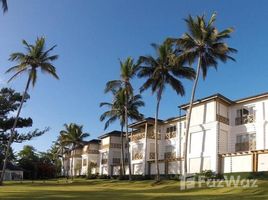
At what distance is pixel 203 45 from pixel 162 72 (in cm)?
656

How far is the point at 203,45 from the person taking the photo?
134 ft

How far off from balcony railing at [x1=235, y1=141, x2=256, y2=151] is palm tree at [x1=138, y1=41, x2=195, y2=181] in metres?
8.40

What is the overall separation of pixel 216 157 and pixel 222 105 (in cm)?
582

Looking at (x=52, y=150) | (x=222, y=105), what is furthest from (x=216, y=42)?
(x=52, y=150)

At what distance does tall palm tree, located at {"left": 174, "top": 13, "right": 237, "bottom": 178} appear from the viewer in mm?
40531

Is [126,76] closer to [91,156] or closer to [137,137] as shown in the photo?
[137,137]

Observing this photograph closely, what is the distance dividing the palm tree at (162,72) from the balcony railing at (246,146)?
27.6 ft

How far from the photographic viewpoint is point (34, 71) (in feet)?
159

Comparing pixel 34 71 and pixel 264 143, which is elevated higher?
pixel 34 71

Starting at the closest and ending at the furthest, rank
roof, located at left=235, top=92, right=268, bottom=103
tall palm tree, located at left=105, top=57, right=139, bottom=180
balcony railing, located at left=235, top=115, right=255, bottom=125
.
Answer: roof, located at left=235, top=92, right=268, bottom=103
balcony railing, located at left=235, top=115, right=255, bottom=125
tall palm tree, located at left=105, top=57, right=139, bottom=180

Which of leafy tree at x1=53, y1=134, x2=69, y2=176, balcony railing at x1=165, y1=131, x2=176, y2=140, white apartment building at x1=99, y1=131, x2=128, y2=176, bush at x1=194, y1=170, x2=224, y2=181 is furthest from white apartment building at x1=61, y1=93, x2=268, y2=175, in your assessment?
leafy tree at x1=53, y1=134, x2=69, y2=176

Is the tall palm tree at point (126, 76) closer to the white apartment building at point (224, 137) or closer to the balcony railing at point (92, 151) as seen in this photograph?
the white apartment building at point (224, 137)

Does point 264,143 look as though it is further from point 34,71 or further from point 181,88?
point 34,71

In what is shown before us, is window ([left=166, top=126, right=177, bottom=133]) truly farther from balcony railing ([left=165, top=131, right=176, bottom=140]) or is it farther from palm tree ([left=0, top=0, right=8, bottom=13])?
palm tree ([left=0, top=0, right=8, bottom=13])
